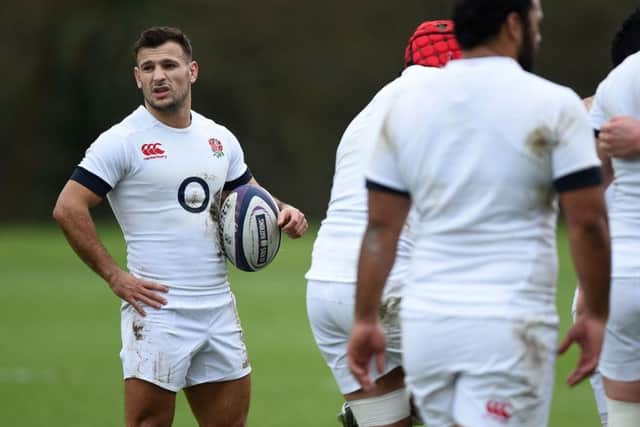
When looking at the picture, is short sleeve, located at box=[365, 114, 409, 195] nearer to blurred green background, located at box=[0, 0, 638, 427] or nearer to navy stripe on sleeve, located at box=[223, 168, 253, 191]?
navy stripe on sleeve, located at box=[223, 168, 253, 191]

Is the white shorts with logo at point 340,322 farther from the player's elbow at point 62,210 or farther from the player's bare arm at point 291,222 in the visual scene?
the player's elbow at point 62,210

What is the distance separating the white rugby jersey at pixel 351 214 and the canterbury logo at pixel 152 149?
1040 mm

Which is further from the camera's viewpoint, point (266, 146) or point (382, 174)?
point (266, 146)

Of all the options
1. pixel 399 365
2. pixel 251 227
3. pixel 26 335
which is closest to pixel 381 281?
pixel 399 365

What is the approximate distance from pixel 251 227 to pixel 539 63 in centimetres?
2381

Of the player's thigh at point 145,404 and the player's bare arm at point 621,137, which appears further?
the player's thigh at point 145,404

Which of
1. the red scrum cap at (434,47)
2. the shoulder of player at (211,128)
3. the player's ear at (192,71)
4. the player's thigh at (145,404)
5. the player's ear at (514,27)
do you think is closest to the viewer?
the player's ear at (514,27)

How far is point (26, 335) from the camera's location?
13.2 metres

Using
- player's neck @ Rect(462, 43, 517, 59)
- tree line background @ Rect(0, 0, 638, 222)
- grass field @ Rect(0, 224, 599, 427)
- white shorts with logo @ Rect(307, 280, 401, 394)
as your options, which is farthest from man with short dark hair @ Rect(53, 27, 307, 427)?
tree line background @ Rect(0, 0, 638, 222)

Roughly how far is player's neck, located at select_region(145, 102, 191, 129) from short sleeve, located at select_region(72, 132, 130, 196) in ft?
0.84

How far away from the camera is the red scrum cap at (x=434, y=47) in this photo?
4684 millimetres

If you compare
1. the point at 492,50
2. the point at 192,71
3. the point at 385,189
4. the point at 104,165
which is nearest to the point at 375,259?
the point at 385,189

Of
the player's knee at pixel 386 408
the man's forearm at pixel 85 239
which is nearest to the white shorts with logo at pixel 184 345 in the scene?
the man's forearm at pixel 85 239

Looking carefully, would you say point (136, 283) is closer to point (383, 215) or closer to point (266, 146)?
point (383, 215)
